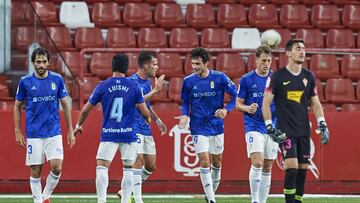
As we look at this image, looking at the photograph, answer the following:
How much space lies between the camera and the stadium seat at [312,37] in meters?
24.6

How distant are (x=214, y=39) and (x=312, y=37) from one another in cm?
227

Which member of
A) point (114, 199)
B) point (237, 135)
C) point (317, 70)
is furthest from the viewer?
point (317, 70)

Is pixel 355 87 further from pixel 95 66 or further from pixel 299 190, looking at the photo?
pixel 299 190

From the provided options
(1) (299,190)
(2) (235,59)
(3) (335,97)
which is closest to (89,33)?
(2) (235,59)

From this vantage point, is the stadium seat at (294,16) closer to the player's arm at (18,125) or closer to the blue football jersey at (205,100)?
the blue football jersey at (205,100)

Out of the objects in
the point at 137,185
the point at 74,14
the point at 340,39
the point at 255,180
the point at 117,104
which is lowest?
the point at 137,185

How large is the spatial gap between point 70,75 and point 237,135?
11.5 ft

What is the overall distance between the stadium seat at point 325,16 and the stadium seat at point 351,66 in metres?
3.67

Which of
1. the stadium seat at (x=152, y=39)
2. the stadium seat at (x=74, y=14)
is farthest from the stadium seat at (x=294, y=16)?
the stadium seat at (x=74, y=14)

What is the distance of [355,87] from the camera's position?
2206 cm

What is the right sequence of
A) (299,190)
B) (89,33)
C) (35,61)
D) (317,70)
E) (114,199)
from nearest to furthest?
(299,190)
(35,61)
(114,199)
(317,70)
(89,33)

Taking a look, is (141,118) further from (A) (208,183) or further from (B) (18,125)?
(B) (18,125)

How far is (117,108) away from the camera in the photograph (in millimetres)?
15234

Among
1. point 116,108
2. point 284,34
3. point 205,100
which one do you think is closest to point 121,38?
A: point 284,34
